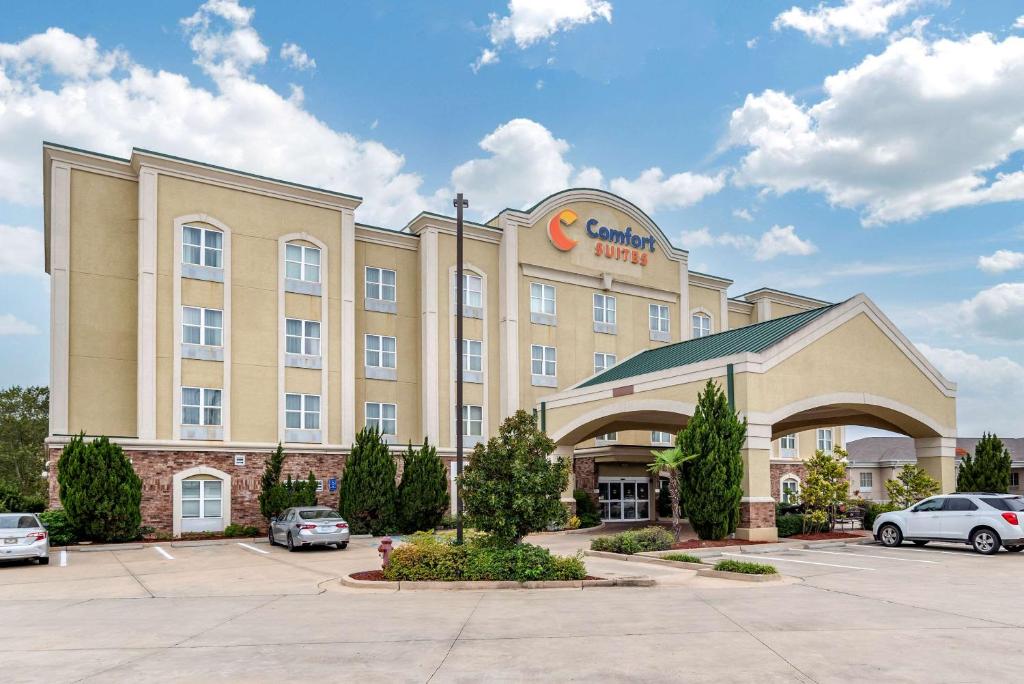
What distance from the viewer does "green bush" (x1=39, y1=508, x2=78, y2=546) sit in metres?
27.7

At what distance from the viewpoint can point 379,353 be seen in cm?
3847

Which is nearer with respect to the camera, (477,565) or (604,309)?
(477,565)

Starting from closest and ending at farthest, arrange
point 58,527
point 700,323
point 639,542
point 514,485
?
point 514,485
point 639,542
point 58,527
point 700,323

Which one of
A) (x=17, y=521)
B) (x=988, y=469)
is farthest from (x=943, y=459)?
(x=17, y=521)

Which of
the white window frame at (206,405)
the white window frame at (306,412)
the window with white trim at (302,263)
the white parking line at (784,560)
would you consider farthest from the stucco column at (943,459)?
the white window frame at (206,405)

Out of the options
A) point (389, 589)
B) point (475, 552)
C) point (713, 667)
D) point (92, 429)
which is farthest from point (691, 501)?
point (92, 429)

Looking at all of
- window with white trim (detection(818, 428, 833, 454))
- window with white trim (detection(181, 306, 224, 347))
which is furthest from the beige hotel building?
window with white trim (detection(818, 428, 833, 454))

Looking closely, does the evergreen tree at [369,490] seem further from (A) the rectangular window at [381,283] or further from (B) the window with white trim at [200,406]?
(A) the rectangular window at [381,283]

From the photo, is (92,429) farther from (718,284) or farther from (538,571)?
(718,284)

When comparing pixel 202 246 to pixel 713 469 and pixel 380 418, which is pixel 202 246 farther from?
pixel 713 469

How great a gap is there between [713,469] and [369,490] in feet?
44.0

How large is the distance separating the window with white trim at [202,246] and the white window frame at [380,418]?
8.97 m

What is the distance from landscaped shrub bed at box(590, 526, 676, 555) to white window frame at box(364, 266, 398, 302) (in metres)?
19.0

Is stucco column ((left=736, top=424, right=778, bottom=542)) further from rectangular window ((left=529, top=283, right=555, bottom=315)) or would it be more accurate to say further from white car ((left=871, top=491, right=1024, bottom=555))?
rectangular window ((left=529, top=283, right=555, bottom=315))
